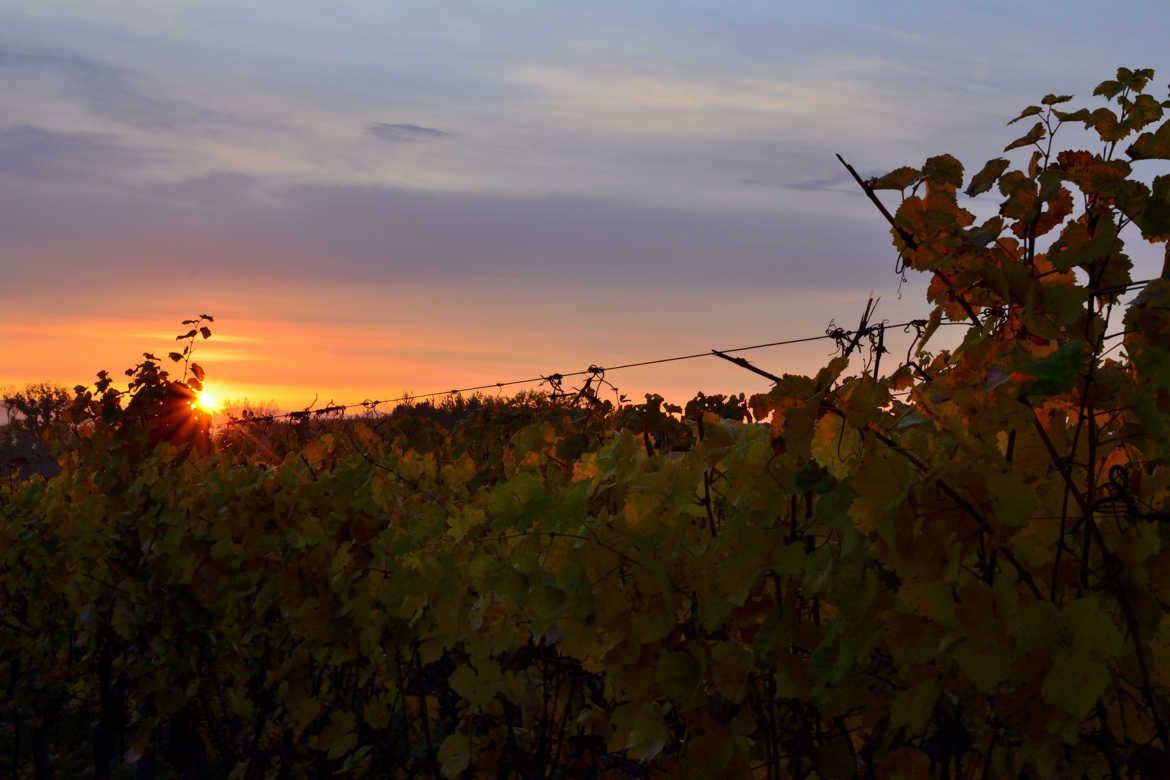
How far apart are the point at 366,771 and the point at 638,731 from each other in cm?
292

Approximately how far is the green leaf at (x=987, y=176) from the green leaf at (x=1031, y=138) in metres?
0.05

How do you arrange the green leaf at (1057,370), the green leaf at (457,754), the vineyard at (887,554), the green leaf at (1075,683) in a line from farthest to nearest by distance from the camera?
the green leaf at (457,754) < the vineyard at (887,554) < the green leaf at (1075,683) < the green leaf at (1057,370)

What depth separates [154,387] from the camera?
739cm

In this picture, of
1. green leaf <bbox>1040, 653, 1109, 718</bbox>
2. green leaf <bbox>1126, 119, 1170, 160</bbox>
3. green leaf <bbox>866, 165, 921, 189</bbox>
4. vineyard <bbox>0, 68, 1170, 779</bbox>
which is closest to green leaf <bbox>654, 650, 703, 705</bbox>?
vineyard <bbox>0, 68, 1170, 779</bbox>

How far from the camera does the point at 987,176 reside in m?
1.89

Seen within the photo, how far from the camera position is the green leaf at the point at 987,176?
6.16ft

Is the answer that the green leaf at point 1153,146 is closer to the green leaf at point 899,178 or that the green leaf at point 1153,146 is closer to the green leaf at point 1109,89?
the green leaf at point 1109,89

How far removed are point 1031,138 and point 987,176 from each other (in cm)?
12

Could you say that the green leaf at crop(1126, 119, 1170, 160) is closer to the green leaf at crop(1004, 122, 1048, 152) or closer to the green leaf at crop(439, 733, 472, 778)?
the green leaf at crop(1004, 122, 1048, 152)

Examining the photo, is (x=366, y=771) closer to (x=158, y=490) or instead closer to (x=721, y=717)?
(x=158, y=490)

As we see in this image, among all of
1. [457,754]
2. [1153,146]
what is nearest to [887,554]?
[1153,146]

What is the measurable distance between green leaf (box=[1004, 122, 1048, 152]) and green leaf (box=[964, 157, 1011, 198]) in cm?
5

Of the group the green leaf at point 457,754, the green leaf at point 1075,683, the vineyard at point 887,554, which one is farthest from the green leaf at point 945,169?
the green leaf at point 457,754

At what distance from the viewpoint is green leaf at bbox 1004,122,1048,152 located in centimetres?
191
